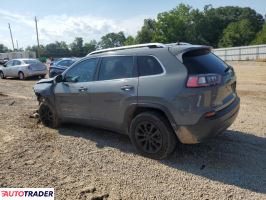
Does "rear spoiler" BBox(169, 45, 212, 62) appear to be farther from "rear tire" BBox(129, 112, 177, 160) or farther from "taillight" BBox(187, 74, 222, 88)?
"rear tire" BBox(129, 112, 177, 160)

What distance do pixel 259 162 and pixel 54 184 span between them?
3179 millimetres

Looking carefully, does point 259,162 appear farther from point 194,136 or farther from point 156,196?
point 156,196

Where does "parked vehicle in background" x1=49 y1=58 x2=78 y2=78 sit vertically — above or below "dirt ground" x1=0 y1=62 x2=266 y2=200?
above

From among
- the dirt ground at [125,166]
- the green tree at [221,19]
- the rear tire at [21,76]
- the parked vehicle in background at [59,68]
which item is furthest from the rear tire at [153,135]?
the green tree at [221,19]

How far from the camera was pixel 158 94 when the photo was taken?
4.91 meters

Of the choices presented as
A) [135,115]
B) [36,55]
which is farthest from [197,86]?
[36,55]

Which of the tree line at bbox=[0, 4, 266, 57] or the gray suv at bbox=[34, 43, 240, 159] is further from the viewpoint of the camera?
the tree line at bbox=[0, 4, 266, 57]

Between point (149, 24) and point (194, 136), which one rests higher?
point (149, 24)

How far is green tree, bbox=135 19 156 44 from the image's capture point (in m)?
88.6

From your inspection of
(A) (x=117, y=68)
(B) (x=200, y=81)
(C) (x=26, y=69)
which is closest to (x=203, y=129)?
(B) (x=200, y=81)

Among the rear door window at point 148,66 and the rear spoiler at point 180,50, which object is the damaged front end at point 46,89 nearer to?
the rear door window at point 148,66

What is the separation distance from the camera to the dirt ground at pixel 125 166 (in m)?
4.22

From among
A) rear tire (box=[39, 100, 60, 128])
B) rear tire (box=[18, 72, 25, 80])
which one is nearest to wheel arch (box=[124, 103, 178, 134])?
rear tire (box=[39, 100, 60, 128])

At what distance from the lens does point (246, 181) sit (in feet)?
14.4
